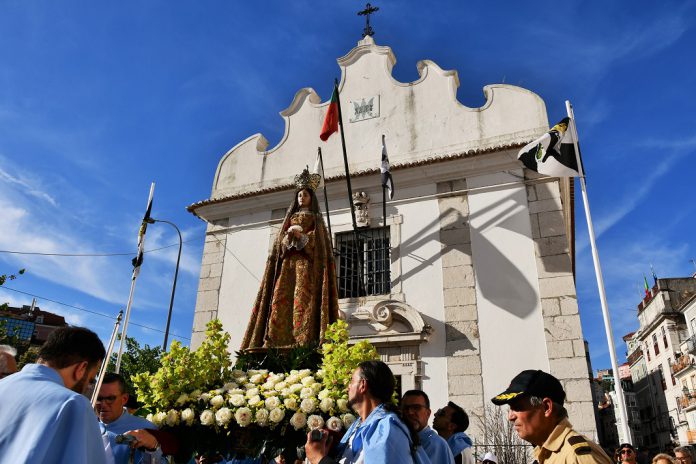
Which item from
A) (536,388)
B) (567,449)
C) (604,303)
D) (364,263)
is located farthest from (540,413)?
(364,263)

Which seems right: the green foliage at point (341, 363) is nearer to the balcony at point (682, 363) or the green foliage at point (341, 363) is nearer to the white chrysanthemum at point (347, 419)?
the white chrysanthemum at point (347, 419)

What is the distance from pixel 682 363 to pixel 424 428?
4414 centimetres

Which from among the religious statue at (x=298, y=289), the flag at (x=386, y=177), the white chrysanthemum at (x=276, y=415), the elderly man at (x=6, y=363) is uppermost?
the flag at (x=386, y=177)

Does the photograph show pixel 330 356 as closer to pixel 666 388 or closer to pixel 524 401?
pixel 524 401

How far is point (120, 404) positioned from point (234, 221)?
9847 mm

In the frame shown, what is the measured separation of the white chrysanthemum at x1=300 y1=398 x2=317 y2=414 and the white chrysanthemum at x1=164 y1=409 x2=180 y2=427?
93cm

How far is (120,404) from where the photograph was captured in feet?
11.3

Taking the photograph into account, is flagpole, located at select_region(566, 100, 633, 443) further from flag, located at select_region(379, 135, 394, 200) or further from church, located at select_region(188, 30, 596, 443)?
flag, located at select_region(379, 135, 394, 200)

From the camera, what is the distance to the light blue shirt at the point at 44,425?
66.9 inches

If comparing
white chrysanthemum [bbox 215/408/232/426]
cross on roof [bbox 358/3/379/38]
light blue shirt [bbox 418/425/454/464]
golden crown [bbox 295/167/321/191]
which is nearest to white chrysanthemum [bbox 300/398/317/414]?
white chrysanthemum [bbox 215/408/232/426]

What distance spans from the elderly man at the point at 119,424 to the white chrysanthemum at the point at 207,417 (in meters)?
0.33

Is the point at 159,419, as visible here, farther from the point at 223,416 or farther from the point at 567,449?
the point at 567,449

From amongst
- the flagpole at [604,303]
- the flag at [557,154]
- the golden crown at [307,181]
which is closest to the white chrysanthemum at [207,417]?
the golden crown at [307,181]

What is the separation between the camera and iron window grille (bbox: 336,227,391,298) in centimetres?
1116
